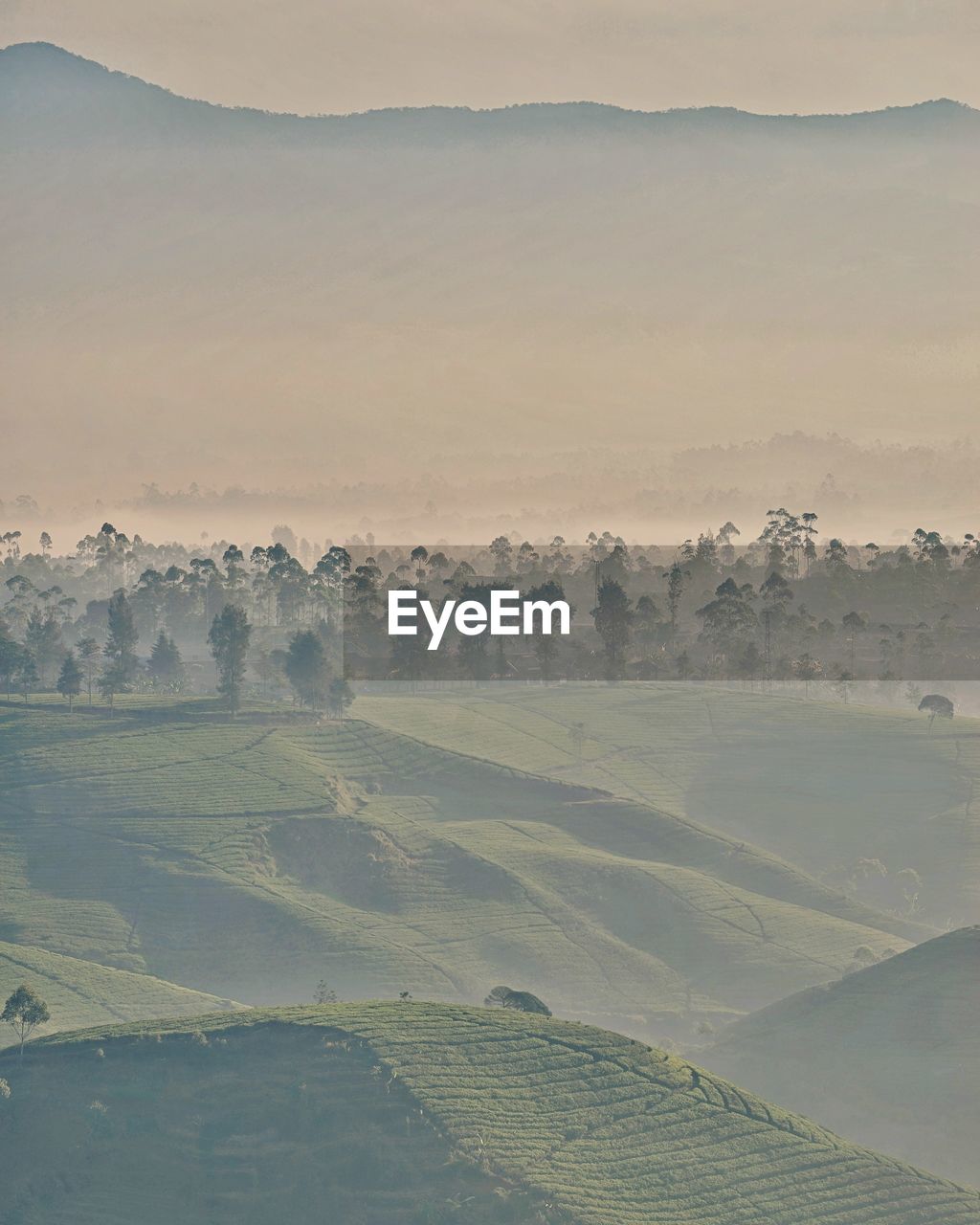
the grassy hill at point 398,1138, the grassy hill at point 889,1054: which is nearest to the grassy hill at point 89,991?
the grassy hill at point 398,1138

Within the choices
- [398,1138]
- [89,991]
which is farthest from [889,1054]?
[89,991]

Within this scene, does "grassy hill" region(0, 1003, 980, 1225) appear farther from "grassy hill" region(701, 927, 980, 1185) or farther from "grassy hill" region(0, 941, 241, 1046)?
"grassy hill" region(0, 941, 241, 1046)

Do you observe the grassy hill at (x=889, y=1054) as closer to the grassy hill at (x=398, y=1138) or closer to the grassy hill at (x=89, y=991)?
the grassy hill at (x=398, y=1138)

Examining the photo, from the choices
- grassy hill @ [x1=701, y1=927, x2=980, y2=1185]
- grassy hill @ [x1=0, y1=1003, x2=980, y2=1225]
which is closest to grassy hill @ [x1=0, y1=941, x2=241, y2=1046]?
grassy hill @ [x1=0, y1=1003, x2=980, y2=1225]

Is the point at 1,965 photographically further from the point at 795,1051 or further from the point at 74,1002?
the point at 795,1051

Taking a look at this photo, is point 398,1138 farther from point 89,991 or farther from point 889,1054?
point 89,991
